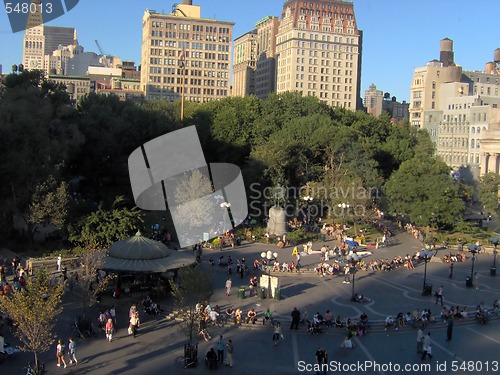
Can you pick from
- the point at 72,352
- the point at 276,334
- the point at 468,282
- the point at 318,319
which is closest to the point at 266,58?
the point at 468,282

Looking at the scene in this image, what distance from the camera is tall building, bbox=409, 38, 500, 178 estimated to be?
9894 cm

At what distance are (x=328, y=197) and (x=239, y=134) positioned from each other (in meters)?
17.2

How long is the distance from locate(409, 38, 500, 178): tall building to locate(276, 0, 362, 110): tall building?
15976 mm

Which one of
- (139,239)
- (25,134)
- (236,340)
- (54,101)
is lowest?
(236,340)

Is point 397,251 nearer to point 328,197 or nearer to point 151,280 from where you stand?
point 328,197

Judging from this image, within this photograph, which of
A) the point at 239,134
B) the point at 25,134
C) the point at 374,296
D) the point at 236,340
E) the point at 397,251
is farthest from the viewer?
the point at 239,134

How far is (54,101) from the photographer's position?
51.9m

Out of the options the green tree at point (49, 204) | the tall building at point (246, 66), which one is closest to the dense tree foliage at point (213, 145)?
the green tree at point (49, 204)

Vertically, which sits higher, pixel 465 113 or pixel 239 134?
pixel 465 113

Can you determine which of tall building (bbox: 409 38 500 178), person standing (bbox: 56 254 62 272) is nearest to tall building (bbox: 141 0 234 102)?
tall building (bbox: 409 38 500 178)

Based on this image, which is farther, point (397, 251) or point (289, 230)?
point (289, 230)

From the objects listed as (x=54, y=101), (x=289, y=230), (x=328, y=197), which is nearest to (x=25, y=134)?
(x=54, y=101)

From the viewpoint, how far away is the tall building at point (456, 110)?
98938 mm

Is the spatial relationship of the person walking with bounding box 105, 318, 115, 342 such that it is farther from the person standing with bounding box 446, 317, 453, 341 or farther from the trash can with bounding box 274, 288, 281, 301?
the person standing with bounding box 446, 317, 453, 341
